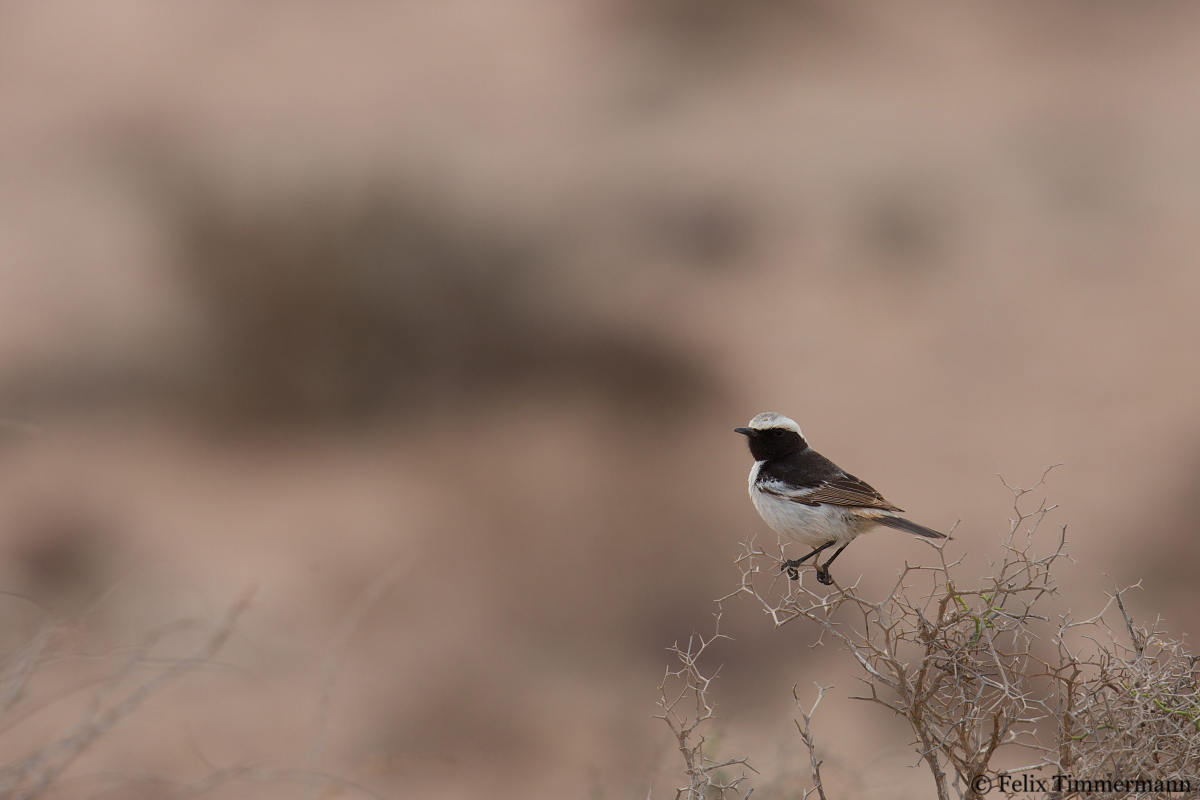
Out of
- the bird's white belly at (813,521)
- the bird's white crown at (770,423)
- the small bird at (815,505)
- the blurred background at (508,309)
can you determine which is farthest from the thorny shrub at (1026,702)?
the blurred background at (508,309)

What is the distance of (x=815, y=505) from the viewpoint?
4.37m

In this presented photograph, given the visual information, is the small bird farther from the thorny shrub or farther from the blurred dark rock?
the blurred dark rock

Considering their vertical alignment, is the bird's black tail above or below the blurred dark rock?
below

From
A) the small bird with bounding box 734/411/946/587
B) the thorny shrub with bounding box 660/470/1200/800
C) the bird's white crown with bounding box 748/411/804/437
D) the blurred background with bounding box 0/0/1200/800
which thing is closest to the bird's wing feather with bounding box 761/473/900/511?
the small bird with bounding box 734/411/946/587

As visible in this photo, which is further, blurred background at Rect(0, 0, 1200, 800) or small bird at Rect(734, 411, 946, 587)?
blurred background at Rect(0, 0, 1200, 800)

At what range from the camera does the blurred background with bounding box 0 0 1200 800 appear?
43.1ft

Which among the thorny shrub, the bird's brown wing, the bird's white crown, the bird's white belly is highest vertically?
the bird's white crown

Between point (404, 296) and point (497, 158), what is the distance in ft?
10.9

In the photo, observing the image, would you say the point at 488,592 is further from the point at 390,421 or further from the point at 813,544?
the point at 813,544

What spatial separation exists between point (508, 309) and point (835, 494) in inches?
479

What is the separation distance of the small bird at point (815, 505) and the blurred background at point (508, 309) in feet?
25.7

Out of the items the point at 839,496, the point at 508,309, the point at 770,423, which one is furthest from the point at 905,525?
the point at 508,309

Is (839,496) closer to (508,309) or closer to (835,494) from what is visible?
(835,494)

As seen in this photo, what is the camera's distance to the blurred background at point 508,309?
1313 cm
